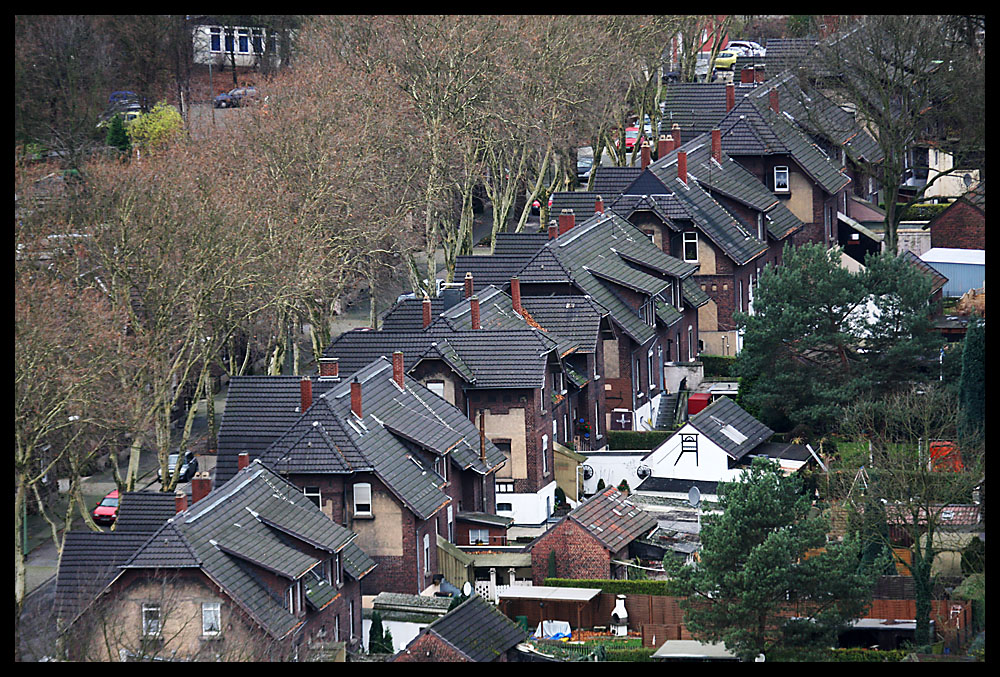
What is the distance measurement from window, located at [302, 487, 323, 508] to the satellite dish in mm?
17378

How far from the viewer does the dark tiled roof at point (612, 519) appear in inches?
3093

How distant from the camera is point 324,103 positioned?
102 meters

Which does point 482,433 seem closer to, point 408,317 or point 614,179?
point 408,317

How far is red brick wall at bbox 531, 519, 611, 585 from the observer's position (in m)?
77.8

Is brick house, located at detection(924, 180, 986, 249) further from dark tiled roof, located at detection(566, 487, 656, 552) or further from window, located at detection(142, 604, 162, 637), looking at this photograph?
window, located at detection(142, 604, 162, 637)

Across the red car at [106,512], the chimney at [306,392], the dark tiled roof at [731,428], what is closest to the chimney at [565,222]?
the dark tiled roof at [731,428]

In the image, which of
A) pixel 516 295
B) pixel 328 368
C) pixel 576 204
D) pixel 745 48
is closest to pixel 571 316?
pixel 516 295

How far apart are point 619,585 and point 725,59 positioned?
3449 inches

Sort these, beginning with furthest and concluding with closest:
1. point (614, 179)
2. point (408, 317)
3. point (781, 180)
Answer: point (781, 180)
point (614, 179)
point (408, 317)

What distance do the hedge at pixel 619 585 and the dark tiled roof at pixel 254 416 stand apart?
38.9 ft

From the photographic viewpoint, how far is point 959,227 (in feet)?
373

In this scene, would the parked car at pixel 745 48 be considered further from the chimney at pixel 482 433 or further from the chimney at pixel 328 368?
the chimney at pixel 328 368
